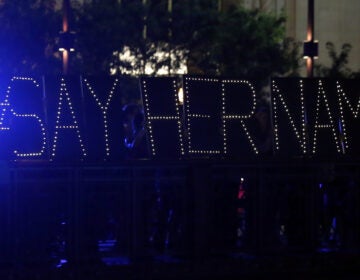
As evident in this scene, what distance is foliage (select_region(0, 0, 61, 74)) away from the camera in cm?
2853

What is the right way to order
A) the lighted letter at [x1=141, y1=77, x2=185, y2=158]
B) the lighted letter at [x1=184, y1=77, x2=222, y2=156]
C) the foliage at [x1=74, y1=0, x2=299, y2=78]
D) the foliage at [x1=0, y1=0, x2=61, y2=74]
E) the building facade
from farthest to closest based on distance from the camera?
the building facade, the foliage at [x1=0, y1=0, x2=61, y2=74], the foliage at [x1=74, y1=0, x2=299, y2=78], the lighted letter at [x1=184, y1=77, x2=222, y2=156], the lighted letter at [x1=141, y1=77, x2=185, y2=158]

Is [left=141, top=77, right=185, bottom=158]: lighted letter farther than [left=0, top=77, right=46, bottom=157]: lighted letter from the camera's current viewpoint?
Yes

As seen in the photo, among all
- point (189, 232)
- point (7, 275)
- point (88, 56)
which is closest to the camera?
point (7, 275)

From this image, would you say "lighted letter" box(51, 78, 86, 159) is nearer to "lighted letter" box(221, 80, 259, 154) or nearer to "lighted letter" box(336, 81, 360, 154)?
"lighted letter" box(221, 80, 259, 154)

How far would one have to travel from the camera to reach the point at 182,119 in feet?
35.2

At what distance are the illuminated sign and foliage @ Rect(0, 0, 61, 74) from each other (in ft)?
58.3

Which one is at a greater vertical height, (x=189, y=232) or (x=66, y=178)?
(x=66, y=178)

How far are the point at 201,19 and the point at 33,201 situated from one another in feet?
66.1

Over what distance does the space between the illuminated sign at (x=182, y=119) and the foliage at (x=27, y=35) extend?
1778 centimetres

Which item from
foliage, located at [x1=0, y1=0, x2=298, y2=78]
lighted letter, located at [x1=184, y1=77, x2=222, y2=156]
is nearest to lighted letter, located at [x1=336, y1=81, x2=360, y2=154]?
lighted letter, located at [x1=184, y1=77, x2=222, y2=156]

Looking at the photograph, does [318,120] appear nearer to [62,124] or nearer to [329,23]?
[62,124]

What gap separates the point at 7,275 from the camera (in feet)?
31.4

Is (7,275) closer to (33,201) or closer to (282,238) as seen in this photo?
(33,201)

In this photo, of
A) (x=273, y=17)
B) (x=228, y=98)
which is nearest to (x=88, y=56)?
(x=273, y=17)
